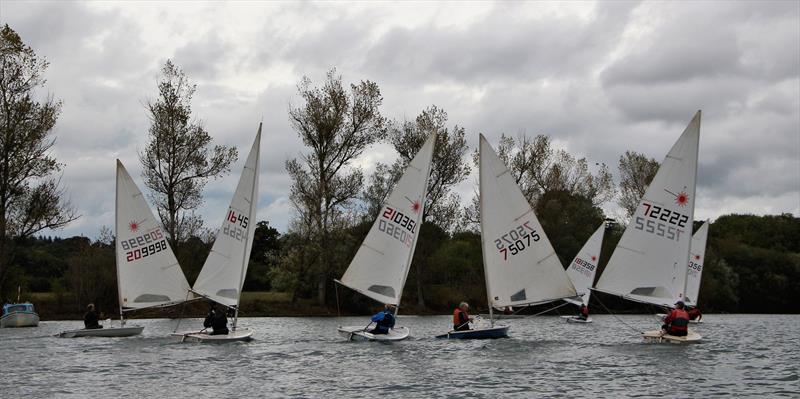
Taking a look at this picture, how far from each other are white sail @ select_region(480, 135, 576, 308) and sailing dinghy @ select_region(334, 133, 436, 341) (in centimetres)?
221

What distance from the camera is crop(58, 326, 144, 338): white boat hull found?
105ft

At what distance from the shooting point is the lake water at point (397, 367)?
1938 cm

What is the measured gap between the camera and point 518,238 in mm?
29125

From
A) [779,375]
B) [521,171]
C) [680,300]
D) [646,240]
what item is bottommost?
[779,375]

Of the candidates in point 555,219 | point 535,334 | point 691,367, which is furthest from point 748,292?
point 691,367

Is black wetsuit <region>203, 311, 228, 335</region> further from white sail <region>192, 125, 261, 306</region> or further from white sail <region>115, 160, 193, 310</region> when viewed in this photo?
white sail <region>115, 160, 193, 310</region>

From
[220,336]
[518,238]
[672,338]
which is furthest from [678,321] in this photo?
[220,336]

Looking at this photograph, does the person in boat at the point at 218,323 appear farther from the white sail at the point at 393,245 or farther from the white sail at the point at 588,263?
the white sail at the point at 588,263

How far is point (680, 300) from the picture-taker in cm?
2838

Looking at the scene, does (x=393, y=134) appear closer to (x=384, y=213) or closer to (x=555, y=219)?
(x=555, y=219)

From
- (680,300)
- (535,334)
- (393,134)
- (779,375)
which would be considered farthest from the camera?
(393,134)

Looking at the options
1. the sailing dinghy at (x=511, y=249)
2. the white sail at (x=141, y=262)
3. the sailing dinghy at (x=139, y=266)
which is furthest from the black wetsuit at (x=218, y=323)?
the sailing dinghy at (x=511, y=249)

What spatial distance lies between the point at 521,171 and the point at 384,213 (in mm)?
40110

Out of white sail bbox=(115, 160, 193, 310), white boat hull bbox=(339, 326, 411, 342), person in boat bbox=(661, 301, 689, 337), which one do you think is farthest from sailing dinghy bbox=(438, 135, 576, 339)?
white sail bbox=(115, 160, 193, 310)
